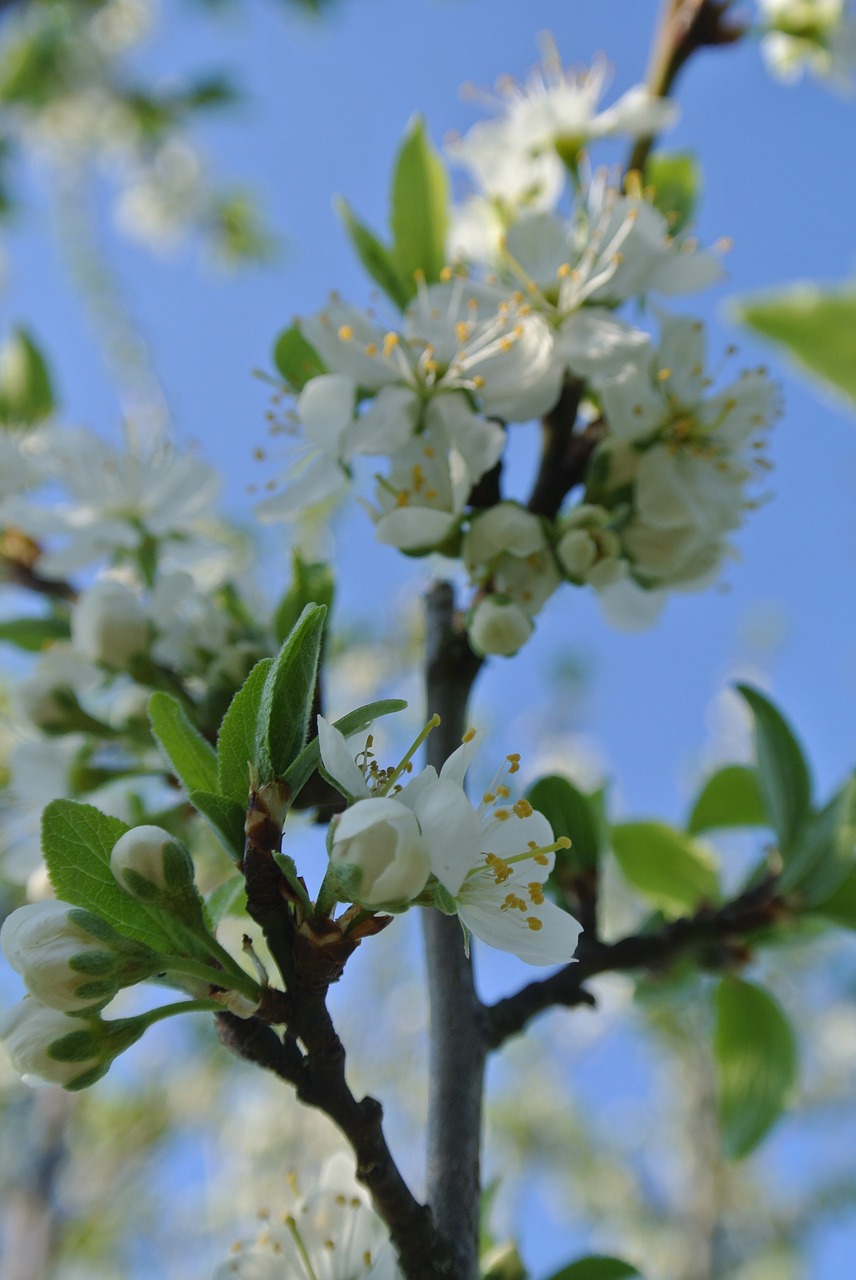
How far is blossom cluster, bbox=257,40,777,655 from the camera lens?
3.75 ft

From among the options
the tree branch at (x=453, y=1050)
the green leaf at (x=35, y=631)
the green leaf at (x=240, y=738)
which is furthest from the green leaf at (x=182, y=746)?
the green leaf at (x=35, y=631)

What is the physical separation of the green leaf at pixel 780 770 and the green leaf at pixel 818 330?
0.84 m

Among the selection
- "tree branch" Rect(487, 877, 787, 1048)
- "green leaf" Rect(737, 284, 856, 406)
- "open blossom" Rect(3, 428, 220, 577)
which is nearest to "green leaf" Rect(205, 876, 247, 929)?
"tree branch" Rect(487, 877, 787, 1048)

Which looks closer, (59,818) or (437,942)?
(59,818)

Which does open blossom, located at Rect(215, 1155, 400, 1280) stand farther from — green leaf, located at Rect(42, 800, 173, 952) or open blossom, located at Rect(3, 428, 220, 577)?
open blossom, located at Rect(3, 428, 220, 577)

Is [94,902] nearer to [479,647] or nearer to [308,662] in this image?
[308,662]

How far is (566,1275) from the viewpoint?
1004mm

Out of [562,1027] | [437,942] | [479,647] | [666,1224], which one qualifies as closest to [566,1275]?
[437,942]

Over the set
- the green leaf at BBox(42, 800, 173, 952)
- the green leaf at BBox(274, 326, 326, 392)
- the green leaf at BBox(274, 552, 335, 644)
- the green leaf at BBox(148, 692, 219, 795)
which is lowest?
the green leaf at BBox(42, 800, 173, 952)

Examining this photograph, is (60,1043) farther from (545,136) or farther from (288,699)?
(545,136)

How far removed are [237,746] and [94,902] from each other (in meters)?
0.15

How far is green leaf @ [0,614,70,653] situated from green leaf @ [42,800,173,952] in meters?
0.72

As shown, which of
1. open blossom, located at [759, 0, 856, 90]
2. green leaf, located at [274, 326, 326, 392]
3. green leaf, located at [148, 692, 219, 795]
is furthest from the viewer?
open blossom, located at [759, 0, 856, 90]

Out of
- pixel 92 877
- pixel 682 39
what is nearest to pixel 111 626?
pixel 92 877
